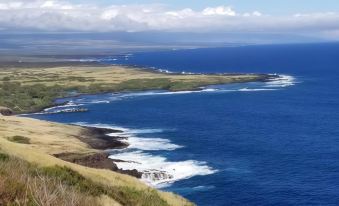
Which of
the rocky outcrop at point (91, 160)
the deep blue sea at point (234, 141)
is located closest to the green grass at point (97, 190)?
the deep blue sea at point (234, 141)

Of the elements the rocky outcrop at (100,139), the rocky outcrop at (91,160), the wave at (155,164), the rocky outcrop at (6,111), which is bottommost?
the rocky outcrop at (6,111)

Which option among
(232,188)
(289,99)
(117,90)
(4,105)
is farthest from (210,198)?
(117,90)

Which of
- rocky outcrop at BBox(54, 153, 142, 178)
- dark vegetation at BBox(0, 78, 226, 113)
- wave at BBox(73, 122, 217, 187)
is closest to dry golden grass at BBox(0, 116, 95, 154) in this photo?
rocky outcrop at BBox(54, 153, 142, 178)

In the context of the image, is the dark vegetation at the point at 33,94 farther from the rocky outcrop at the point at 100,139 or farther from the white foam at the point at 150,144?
the white foam at the point at 150,144

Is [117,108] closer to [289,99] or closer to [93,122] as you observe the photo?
[93,122]

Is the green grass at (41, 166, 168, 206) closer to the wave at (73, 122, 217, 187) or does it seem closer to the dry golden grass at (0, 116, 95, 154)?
the wave at (73, 122, 217, 187)

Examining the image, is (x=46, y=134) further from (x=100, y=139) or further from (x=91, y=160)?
(x=91, y=160)
